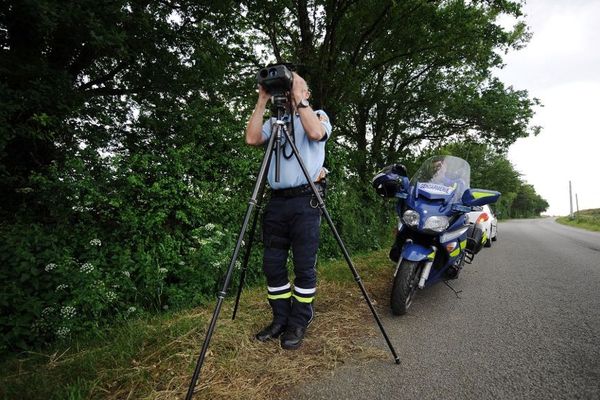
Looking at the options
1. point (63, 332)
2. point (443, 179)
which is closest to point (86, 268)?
point (63, 332)

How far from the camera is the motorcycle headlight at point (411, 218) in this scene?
349 cm

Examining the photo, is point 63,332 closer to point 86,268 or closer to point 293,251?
point 86,268

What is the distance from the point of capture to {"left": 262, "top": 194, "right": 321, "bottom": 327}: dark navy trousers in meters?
2.67

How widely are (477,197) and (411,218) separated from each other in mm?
877

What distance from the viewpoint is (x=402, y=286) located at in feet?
10.6

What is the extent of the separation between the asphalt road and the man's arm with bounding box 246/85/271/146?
6.38 ft

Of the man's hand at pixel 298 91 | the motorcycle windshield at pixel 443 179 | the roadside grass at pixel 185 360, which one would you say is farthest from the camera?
the motorcycle windshield at pixel 443 179

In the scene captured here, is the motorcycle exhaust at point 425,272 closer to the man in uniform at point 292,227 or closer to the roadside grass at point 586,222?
the man in uniform at point 292,227

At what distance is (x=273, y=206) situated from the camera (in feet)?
9.11

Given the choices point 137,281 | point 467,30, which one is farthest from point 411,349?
point 467,30

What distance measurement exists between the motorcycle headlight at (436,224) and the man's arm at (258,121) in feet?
6.54

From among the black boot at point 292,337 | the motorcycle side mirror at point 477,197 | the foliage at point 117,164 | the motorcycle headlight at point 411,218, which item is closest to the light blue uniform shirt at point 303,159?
the foliage at point 117,164

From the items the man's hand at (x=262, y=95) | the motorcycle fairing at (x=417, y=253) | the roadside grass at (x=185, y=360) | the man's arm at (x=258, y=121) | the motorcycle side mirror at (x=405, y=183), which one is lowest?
the roadside grass at (x=185, y=360)

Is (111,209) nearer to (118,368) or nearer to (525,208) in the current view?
(118,368)
